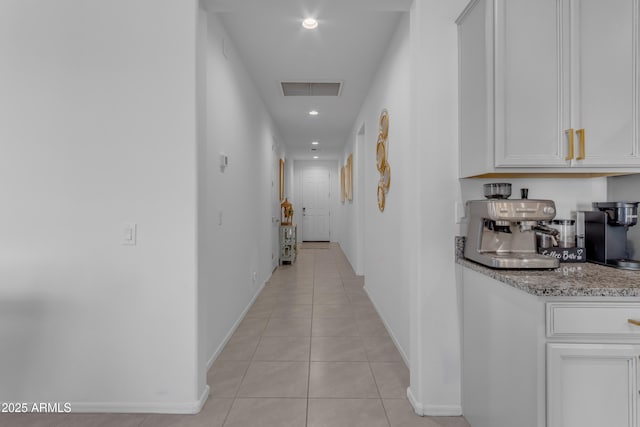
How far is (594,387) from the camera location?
121 centimetres

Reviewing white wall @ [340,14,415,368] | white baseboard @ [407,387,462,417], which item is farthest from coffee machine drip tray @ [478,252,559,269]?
white baseboard @ [407,387,462,417]

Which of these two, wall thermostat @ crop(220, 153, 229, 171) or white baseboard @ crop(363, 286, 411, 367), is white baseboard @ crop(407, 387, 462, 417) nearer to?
white baseboard @ crop(363, 286, 411, 367)

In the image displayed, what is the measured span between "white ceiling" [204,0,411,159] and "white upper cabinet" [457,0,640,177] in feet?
2.52

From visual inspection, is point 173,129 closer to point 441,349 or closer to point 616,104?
point 441,349

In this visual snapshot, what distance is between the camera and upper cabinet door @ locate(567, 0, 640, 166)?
5.16 ft

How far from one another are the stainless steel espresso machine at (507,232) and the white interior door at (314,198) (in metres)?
8.60

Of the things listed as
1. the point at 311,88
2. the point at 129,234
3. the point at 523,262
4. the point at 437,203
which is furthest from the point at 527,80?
the point at 311,88

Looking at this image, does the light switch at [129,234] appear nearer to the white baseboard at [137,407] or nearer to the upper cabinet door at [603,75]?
the white baseboard at [137,407]

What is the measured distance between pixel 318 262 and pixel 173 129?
5.28 metres

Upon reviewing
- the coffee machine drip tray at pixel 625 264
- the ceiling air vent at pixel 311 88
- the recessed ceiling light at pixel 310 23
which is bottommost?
the coffee machine drip tray at pixel 625 264

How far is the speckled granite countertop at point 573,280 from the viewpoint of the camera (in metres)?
1.21

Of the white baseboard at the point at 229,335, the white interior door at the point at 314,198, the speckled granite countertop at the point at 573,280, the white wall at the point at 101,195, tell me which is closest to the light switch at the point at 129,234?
the white wall at the point at 101,195

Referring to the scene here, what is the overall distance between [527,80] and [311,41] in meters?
1.99

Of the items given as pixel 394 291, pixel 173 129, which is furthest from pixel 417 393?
pixel 173 129
